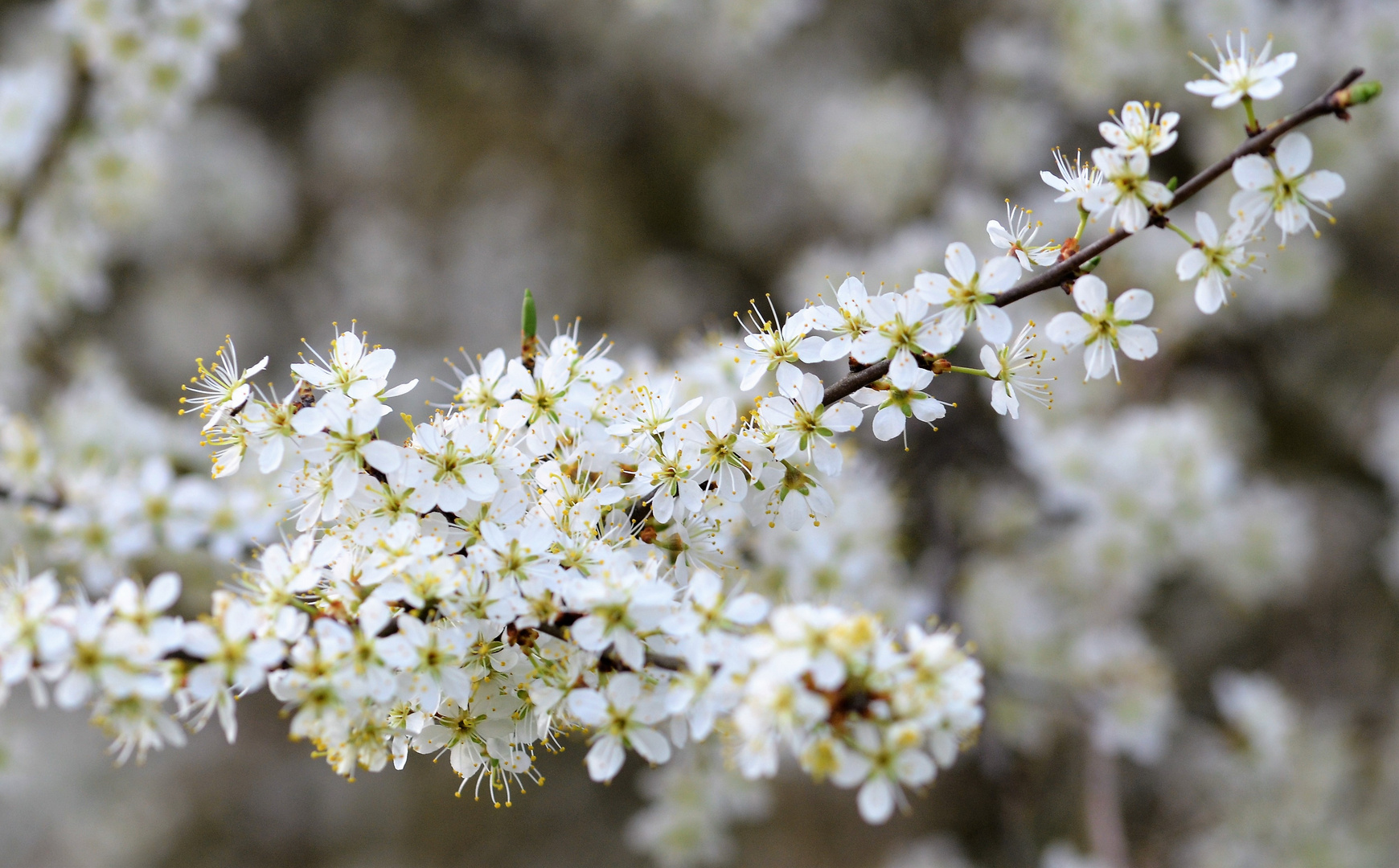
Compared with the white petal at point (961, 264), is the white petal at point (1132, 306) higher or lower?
lower

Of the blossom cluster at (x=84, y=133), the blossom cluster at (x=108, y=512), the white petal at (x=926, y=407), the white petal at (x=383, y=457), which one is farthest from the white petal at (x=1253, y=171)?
the blossom cluster at (x=84, y=133)

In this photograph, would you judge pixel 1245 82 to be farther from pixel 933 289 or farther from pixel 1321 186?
pixel 933 289

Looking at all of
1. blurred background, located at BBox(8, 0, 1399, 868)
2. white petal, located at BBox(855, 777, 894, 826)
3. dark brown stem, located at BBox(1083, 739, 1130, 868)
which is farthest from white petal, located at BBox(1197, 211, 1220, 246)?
dark brown stem, located at BBox(1083, 739, 1130, 868)

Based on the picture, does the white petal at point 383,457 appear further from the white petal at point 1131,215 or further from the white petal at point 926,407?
the white petal at point 1131,215

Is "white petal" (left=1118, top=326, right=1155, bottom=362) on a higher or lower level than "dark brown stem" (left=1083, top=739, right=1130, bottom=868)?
higher

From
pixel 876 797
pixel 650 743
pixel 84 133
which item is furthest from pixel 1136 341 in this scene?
pixel 84 133

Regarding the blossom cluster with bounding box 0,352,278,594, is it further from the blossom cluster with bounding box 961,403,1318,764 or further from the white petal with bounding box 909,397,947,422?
the blossom cluster with bounding box 961,403,1318,764
